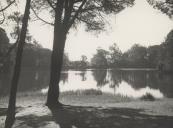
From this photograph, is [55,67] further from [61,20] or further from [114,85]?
[114,85]

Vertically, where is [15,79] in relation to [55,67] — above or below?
below

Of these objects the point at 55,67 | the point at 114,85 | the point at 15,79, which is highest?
the point at 55,67

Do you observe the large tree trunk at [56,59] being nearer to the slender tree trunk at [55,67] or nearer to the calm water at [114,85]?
the slender tree trunk at [55,67]

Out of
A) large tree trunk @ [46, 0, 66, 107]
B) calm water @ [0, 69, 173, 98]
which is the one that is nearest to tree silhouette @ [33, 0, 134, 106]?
large tree trunk @ [46, 0, 66, 107]

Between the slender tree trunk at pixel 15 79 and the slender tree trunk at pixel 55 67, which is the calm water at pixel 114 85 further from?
the slender tree trunk at pixel 15 79

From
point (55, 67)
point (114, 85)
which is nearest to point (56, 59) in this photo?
point (55, 67)

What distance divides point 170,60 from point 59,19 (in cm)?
7200

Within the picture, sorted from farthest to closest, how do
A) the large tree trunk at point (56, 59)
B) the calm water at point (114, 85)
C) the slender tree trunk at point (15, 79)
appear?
the calm water at point (114, 85), the large tree trunk at point (56, 59), the slender tree trunk at point (15, 79)

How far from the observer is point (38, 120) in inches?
449

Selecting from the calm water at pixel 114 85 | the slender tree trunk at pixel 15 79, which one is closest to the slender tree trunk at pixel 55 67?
the slender tree trunk at pixel 15 79

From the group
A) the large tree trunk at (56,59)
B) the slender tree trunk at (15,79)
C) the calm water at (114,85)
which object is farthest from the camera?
the calm water at (114,85)

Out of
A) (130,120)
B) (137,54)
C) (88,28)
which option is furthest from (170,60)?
(137,54)

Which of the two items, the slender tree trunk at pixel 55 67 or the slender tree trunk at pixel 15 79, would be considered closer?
the slender tree trunk at pixel 15 79

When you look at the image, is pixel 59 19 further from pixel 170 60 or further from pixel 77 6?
pixel 170 60
